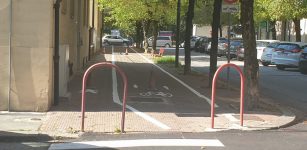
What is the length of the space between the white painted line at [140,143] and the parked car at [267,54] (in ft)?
77.4

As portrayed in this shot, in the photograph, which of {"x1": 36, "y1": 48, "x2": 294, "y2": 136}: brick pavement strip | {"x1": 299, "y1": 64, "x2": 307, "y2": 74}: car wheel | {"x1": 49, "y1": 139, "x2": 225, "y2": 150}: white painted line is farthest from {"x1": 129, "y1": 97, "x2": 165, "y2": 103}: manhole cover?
{"x1": 299, "y1": 64, "x2": 307, "y2": 74}: car wheel

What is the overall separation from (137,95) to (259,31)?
54.8 metres

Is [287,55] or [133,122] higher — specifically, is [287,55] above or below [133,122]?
above

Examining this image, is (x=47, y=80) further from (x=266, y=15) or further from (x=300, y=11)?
(x=266, y=15)

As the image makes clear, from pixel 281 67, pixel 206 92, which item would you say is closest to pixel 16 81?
pixel 206 92

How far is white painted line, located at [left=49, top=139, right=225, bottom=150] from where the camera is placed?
866cm

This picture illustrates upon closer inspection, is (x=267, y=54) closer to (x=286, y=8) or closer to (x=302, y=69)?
(x=286, y=8)

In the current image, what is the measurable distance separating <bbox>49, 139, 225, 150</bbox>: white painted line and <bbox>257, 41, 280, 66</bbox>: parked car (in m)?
23.6

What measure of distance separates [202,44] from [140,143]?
43.3 meters

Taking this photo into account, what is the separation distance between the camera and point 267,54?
108ft

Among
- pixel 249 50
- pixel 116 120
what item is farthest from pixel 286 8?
pixel 116 120

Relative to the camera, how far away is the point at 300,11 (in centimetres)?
3747

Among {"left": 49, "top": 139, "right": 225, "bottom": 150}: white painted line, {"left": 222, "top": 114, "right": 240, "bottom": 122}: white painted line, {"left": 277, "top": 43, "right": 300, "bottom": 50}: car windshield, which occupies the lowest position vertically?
{"left": 49, "top": 139, "right": 225, "bottom": 150}: white painted line

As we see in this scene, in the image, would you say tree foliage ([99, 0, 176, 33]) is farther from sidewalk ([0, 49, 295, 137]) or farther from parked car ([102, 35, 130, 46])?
parked car ([102, 35, 130, 46])
